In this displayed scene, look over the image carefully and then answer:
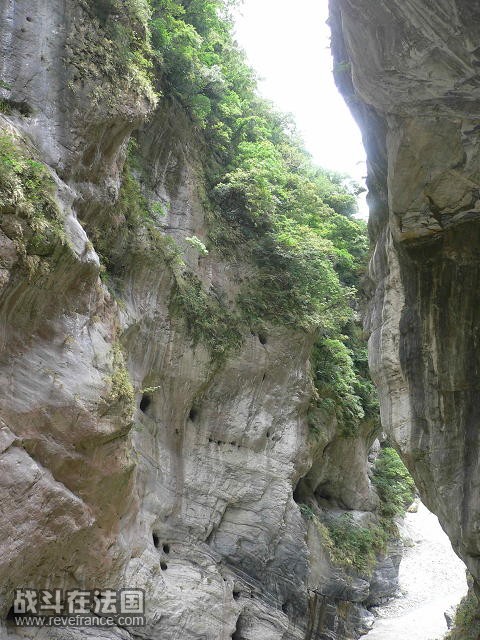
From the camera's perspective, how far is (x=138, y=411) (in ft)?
43.1

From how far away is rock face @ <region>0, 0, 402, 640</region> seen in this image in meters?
8.55

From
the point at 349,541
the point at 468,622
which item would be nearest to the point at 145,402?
the point at 468,622

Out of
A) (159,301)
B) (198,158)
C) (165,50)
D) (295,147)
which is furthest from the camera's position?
(295,147)

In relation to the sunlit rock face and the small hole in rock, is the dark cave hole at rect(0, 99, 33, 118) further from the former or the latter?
the small hole in rock

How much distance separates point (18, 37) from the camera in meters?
10.2

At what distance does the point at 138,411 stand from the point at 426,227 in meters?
7.94

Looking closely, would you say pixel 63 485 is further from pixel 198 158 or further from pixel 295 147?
pixel 295 147

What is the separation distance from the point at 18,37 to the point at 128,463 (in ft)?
26.0

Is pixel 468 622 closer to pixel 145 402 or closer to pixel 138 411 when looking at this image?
pixel 138 411

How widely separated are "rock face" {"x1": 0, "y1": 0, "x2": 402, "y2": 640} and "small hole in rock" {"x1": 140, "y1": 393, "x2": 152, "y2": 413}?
0.37ft

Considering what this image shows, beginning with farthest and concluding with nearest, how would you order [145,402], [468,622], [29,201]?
1. [145,402]
2. [468,622]
3. [29,201]

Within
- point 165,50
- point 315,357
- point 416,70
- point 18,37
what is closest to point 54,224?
point 18,37

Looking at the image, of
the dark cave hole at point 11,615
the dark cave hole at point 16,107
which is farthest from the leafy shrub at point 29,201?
the dark cave hole at point 11,615

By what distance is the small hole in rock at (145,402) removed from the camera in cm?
1373
